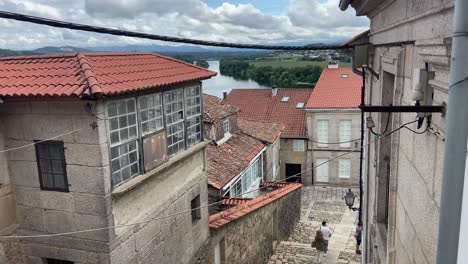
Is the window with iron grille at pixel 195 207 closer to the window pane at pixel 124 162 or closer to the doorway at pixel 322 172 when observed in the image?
the window pane at pixel 124 162

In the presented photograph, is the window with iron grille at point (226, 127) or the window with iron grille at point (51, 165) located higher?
the window with iron grille at point (51, 165)

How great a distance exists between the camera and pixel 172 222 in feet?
27.9

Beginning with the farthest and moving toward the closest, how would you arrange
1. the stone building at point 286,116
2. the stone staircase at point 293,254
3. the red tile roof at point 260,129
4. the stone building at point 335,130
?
the stone building at point 286,116 < the stone building at point 335,130 < the red tile roof at point 260,129 < the stone staircase at point 293,254

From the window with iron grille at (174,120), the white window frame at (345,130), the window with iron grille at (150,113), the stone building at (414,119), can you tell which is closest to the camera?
the stone building at (414,119)

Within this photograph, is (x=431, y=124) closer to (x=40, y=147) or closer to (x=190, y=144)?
(x=40, y=147)

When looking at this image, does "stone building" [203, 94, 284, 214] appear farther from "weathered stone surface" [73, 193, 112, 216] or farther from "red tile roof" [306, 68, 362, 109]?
"weathered stone surface" [73, 193, 112, 216]

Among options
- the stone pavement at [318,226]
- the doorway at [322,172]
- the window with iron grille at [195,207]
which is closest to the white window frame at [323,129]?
the doorway at [322,172]

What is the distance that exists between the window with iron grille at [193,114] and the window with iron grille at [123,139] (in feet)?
6.64

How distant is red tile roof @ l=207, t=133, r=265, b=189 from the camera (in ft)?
47.9

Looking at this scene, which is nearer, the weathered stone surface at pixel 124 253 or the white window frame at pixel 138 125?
the white window frame at pixel 138 125

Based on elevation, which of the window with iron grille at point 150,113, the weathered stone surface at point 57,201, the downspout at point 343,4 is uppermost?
the downspout at point 343,4

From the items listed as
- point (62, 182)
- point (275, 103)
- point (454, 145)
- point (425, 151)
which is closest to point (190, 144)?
point (62, 182)

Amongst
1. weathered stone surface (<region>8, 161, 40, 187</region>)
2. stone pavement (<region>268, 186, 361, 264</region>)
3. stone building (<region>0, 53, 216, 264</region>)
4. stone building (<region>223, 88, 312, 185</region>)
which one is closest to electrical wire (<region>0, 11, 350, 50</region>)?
stone building (<region>0, 53, 216, 264</region>)

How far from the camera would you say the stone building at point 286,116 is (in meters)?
27.2
